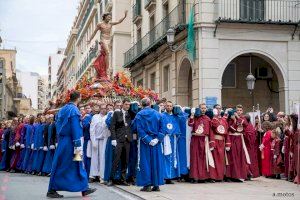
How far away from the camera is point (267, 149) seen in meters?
15.8

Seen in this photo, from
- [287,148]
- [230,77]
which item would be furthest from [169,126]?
[230,77]

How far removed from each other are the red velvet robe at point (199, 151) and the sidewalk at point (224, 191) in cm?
40

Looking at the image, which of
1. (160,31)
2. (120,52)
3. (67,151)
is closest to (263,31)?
(160,31)

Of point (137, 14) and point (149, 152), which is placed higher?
point (137, 14)

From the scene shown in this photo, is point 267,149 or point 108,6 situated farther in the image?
point 108,6

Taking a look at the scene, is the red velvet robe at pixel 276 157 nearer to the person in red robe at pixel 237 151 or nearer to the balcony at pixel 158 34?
the person in red robe at pixel 237 151

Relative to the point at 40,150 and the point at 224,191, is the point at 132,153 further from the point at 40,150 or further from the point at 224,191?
the point at 40,150

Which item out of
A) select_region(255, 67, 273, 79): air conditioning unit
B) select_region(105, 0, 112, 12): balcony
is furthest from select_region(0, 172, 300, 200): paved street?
select_region(105, 0, 112, 12): balcony

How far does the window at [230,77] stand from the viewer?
86.2ft

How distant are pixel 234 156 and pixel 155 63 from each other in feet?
55.0

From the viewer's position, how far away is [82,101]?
19.8 meters

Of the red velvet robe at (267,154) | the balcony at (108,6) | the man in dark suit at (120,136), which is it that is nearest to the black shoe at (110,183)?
the man in dark suit at (120,136)

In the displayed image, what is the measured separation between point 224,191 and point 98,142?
12.6 ft

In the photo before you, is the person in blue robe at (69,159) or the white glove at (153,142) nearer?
the person in blue robe at (69,159)
